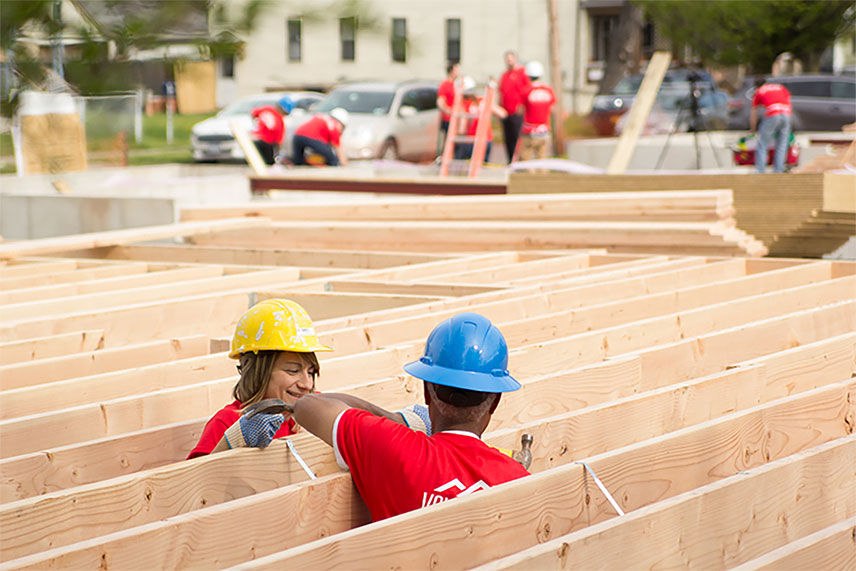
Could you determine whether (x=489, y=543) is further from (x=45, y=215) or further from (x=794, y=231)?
(x=45, y=215)

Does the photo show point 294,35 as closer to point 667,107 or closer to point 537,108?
Result: point 537,108

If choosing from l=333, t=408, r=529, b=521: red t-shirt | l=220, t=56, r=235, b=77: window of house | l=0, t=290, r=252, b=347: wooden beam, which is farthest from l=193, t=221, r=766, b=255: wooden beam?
l=220, t=56, r=235, b=77: window of house

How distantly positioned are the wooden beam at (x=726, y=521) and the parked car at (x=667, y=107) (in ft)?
66.7

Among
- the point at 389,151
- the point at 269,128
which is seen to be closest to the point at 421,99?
the point at 389,151

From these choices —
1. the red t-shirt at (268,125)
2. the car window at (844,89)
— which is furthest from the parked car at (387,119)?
the car window at (844,89)

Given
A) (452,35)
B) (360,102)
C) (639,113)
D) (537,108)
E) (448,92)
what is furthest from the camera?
(360,102)

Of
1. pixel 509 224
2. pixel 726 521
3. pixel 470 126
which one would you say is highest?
pixel 470 126

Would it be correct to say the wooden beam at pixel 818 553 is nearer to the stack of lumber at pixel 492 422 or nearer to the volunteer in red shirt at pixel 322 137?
the stack of lumber at pixel 492 422

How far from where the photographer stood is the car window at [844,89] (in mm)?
28172

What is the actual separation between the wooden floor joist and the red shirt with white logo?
748cm

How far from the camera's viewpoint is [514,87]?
1767 centimetres

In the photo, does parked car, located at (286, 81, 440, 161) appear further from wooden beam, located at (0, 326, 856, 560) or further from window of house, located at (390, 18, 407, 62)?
window of house, located at (390, 18, 407, 62)

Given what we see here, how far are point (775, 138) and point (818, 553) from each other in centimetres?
1497

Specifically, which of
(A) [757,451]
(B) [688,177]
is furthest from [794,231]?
(A) [757,451]
